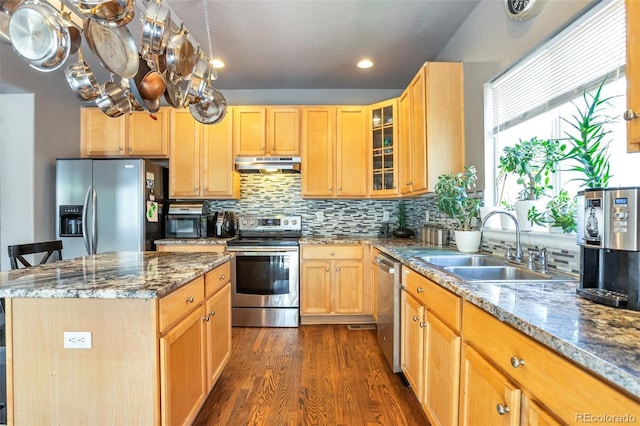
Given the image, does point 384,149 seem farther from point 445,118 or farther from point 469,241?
point 469,241

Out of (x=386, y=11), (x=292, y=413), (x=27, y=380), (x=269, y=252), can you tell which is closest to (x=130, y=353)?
(x=27, y=380)

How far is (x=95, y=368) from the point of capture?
49.8 inches

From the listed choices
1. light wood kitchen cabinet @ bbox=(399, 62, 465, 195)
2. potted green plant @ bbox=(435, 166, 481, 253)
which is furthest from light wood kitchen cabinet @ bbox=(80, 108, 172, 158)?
potted green plant @ bbox=(435, 166, 481, 253)

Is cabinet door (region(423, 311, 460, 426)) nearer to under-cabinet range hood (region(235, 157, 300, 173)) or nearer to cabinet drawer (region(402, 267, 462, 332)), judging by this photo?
cabinet drawer (region(402, 267, 462, 332))

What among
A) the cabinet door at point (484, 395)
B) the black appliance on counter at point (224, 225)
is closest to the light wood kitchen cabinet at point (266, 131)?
the black appliance on counter at point (224, 225)

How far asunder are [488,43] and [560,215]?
1.40 meters

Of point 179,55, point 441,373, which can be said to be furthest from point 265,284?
point 179,55

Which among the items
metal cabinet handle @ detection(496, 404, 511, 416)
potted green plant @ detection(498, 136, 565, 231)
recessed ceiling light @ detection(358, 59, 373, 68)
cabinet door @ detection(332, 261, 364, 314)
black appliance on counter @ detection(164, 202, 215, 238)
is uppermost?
recessed ceiling light @ detection(358, 59, 373, 68)

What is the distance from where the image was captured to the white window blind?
1.32m

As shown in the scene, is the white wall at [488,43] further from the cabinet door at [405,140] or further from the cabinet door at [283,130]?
the cabinet door at [283,130]

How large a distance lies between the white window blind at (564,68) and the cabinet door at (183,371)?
216 cm

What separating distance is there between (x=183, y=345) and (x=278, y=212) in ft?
8.20

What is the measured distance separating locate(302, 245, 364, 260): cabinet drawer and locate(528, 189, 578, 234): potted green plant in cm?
188

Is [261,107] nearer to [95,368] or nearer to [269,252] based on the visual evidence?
[269,252]
